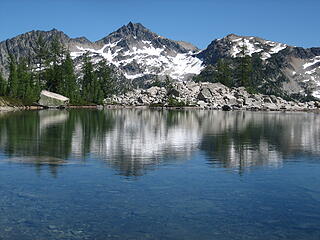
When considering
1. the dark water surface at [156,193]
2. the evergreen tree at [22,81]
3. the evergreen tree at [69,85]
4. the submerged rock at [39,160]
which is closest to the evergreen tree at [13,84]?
the evergreen tree at [22,81]

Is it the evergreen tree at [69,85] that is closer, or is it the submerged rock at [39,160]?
the submerged rock at [39,160]

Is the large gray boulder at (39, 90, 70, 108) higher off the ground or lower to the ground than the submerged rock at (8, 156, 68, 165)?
higher

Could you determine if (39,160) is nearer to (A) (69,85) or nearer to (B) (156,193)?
(B) (156,193)

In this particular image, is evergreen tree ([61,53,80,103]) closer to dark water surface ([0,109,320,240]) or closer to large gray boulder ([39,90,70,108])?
large gray boulder ([39,90,70,108])

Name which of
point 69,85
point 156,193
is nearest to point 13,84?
point 69,85

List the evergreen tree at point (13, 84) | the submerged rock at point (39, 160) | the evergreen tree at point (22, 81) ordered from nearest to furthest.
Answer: the submerged rock at point (39, 160) → the evergreen tree at point (13, 84) → the evergreen tree at point (22, 81)

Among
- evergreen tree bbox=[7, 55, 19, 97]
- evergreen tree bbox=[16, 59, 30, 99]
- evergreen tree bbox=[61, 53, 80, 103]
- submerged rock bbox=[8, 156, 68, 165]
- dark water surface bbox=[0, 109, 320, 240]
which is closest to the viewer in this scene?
dark water surface bbox=[0, 109, 320, 240]

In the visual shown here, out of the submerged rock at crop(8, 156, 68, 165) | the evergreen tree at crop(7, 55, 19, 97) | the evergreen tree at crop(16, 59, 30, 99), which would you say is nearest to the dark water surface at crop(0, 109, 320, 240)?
the submerged rock at crop(8, 156, 68, 165)

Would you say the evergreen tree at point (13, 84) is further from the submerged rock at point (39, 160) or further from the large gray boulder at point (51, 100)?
the submerged rock at point (39, 160)

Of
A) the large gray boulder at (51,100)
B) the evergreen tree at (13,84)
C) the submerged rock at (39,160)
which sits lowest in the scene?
the submerged rock at (39,160)

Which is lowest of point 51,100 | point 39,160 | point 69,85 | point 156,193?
point 156,193

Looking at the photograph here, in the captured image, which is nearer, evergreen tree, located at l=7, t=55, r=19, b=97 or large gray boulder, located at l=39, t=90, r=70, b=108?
evergreen tree, located at l=7, t=55, r=19, b=97

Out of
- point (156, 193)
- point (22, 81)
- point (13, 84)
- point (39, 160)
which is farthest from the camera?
point (22, 81)

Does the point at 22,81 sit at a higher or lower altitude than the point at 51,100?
higher
